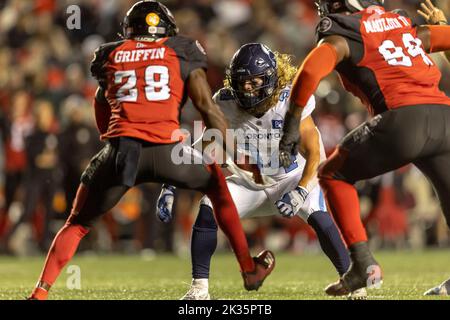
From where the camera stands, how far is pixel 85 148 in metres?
12.1

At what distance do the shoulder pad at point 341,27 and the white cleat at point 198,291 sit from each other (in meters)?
1.65

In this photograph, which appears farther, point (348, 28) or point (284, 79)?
point (284, 79)

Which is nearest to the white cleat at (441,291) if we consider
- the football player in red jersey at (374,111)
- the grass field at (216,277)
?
the grass field at (216,277)

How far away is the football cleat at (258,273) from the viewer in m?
6.34

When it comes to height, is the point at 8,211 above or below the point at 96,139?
below

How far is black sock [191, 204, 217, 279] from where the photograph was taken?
6305mm

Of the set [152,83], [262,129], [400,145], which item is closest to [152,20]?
[152,83]

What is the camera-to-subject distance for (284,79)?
6781 mm

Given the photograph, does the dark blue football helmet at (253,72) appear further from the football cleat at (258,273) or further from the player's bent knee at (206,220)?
the football cleat at (258,273)

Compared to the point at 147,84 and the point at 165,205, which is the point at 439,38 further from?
the point at 165,205
